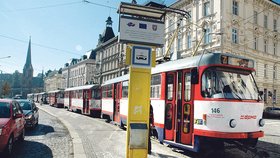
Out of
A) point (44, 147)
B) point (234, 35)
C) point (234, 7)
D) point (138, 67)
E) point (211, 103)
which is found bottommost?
point (44, 147)

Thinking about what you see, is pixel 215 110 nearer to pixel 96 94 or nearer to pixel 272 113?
pixel 96 94

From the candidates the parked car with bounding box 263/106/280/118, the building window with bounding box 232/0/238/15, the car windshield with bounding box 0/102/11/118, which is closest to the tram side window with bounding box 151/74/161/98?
the car windshield with bounding box 0/102/11/118

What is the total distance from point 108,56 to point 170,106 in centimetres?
5772

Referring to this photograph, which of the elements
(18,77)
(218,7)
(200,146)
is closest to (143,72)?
(200,146)

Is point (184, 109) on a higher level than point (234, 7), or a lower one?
lower

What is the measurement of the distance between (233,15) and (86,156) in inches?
1252

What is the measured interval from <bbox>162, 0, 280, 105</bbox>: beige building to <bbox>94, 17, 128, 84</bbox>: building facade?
17277 millimetres

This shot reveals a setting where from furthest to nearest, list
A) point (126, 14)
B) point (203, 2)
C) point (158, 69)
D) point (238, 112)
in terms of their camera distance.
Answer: point (203, 2), point (158, 69), point (238, 112), point (126, 14)

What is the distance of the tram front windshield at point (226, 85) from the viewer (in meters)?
7.42

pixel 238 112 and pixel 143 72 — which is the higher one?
pixel 143 72

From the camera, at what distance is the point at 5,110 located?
8.52 m

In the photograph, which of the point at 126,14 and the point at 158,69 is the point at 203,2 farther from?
the point at 126,14

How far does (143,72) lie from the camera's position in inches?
247

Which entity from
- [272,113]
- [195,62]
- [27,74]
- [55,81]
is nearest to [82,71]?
[55,81]
